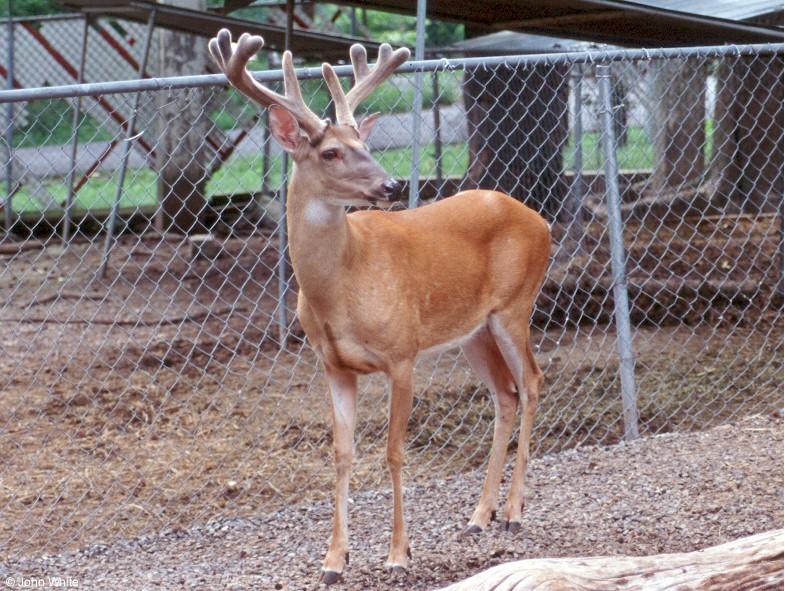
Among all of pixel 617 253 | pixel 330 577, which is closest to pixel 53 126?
pixel 617 253

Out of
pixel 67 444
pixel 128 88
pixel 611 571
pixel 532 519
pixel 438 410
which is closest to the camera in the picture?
pixel 611 571

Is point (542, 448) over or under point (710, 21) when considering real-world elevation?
under

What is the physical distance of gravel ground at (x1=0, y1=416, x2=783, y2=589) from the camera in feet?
14.3

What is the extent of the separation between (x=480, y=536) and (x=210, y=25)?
4826 mm

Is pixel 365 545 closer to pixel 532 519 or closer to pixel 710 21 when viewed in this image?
pixel 532 519

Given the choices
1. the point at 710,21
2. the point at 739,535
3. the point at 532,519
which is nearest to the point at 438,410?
the point at 532,519

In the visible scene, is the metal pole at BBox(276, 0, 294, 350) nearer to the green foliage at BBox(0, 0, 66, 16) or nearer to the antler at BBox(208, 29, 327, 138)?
the antler at BBox(208, 29, 327, 138)

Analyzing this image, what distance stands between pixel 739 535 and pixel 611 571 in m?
1.76

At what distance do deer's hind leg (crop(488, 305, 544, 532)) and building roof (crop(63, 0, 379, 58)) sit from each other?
145 inches

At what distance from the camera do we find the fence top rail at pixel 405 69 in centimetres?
436

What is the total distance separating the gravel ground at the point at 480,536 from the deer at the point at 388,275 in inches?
6.5

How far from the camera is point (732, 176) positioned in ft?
33.4

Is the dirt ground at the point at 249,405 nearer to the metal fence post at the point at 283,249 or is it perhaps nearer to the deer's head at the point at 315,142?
the metal fence post at the point at 283,249

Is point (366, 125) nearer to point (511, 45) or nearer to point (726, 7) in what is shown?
point (726, 7)
